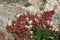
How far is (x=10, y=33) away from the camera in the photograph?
9578mm

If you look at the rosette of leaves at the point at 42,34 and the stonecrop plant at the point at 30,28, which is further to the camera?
the rosette of leaves at the point at 42,34

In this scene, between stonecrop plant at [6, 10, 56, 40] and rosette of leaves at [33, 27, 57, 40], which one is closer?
stonecrop plant at [6, 10, 56, 40]

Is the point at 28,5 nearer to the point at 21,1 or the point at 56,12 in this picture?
the point at 21,1

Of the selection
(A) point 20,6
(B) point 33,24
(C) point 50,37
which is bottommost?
(C) point 50,37

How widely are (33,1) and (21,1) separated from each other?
0.54m

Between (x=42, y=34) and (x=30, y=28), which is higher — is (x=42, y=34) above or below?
below

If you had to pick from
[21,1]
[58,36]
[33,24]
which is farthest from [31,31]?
[21,1]

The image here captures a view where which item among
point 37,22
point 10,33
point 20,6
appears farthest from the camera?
point 20,6

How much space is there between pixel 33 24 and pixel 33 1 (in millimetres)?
1578

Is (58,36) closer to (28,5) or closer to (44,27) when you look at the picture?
(44,27)

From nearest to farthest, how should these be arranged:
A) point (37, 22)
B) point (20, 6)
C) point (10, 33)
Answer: point (10, 33) < point (37, 22) < point (20, 6)

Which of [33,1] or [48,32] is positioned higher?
[33,1]

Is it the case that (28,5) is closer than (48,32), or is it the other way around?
(48,32)

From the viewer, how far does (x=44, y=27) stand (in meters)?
10.2
